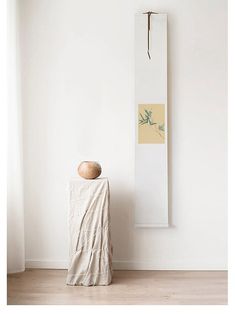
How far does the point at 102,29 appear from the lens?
437 cm

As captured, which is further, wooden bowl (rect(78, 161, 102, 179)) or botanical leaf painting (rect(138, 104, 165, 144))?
botanical leaf painting (rect(138, 104, 165, 144))

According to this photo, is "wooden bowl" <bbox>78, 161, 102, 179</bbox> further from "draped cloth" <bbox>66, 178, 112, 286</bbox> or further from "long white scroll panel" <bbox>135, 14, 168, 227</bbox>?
"long white scroll panel" <bbox>135, 14, 168, 227</bbox>

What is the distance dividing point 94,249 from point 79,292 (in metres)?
0.36

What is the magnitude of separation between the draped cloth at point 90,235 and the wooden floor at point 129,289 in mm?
112

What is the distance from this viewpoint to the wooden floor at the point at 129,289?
3.43 metres

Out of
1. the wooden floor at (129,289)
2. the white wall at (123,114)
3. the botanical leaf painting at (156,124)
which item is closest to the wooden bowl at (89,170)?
the white wall at (123,114)

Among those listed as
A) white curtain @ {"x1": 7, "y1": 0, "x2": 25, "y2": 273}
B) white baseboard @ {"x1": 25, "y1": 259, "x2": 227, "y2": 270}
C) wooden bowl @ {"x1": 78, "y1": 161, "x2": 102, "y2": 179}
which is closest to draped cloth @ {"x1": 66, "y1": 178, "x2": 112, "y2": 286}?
wooden bowl @ {"x1": 78, "y1": 161, "x2": 102, "y2": 179}

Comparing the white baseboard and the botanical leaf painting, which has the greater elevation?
the botanical leaf painting

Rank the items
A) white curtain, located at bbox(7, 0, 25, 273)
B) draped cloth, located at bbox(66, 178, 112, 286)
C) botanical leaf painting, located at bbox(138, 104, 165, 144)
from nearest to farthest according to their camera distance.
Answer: draped cloth, located at bbox(66, 178, 112, 286) → white curtain, located at bbox(7, 0, 25, 273) → botanical leaf painting, located at bbox(138, 104, 165, 144)

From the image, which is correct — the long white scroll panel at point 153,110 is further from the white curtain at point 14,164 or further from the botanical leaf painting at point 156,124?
the white curtain at point 14,164

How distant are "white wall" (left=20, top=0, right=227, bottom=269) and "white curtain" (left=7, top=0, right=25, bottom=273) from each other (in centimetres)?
17

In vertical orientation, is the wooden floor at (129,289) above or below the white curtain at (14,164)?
below

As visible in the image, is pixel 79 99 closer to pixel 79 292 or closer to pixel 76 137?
pixel 76 137

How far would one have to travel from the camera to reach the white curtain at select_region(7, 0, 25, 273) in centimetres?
422
